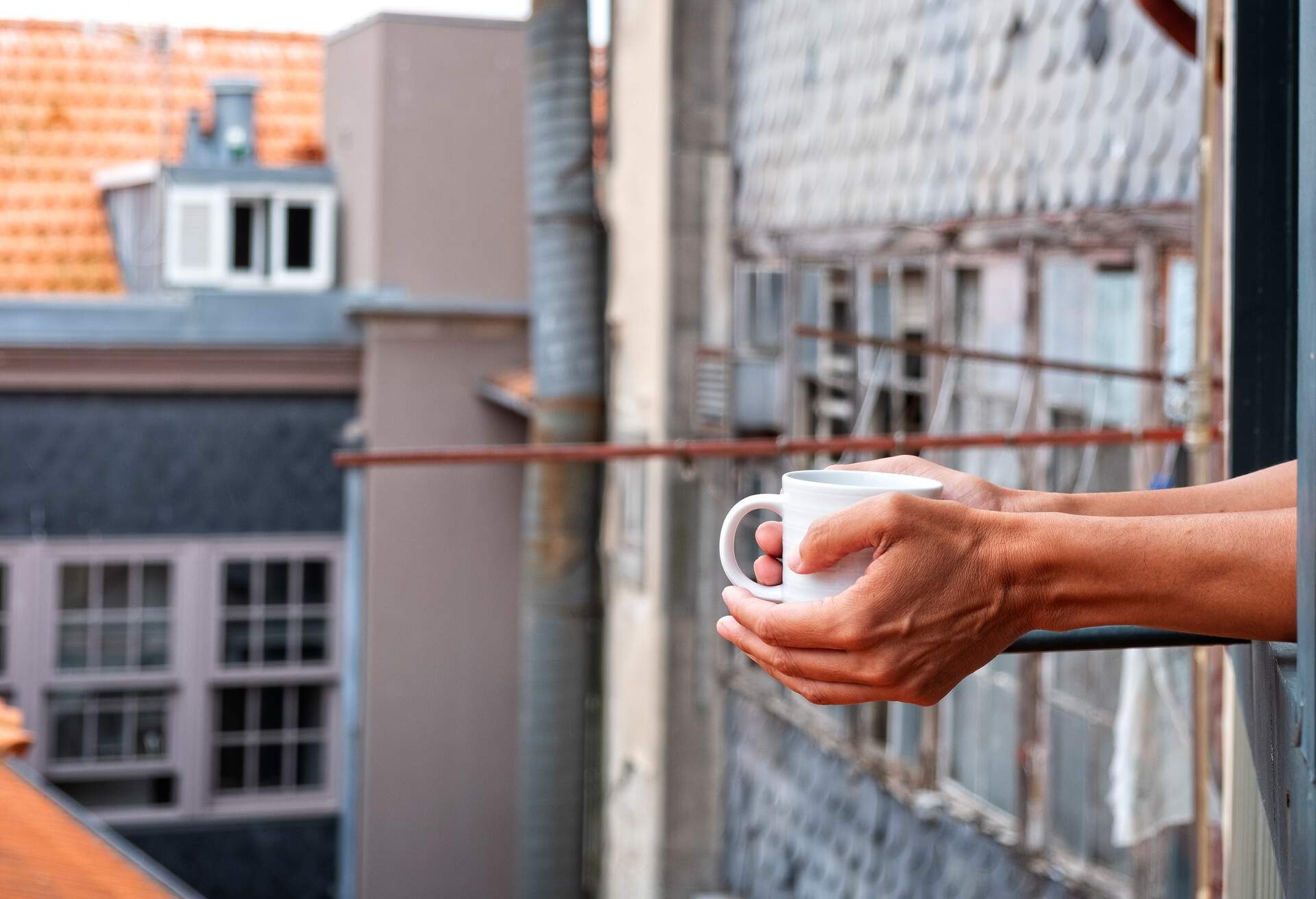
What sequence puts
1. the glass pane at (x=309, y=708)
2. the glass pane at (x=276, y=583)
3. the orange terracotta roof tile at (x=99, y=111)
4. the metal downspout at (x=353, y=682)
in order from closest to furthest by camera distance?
the metal downspout at (x=353, y=682) < the glass pane at (x=276, y=583) < the glass pane at (x=309, y=708) < the orange terracotta roof tile at (x=99, y=111)

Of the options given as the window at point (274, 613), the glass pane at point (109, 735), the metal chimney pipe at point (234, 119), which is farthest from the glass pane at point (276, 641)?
the metal chimney pipe at point (234, 119)

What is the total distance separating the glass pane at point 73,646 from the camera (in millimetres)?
10641

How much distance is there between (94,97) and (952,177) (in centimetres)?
910

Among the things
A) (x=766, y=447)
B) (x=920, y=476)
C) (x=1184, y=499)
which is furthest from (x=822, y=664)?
(x=766, y=447)

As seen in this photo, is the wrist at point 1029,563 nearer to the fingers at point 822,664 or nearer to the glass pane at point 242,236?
the fingers at point 822,664

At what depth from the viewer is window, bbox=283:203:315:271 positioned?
37.7ft

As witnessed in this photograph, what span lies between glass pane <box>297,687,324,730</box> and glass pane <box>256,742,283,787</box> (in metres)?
0.23

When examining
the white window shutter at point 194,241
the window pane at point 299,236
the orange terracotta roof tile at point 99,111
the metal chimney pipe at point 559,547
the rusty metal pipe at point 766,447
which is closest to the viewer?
the rusty metal pipe at point 766,447

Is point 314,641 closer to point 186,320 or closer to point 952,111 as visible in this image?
point 186,320

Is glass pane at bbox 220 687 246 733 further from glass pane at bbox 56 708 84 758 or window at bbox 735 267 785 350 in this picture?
window at bbox 735 267 785 350

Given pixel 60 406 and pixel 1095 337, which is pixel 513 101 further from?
pixel 1095 337

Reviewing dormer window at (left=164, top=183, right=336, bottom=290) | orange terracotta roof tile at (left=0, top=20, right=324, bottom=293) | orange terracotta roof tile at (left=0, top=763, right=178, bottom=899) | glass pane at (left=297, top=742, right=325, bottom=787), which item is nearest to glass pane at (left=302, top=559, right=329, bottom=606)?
Answer: glass pane at (left=297, top=742, right=325, bottom=787)

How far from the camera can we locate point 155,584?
35.6 feet

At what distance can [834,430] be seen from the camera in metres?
6.93
